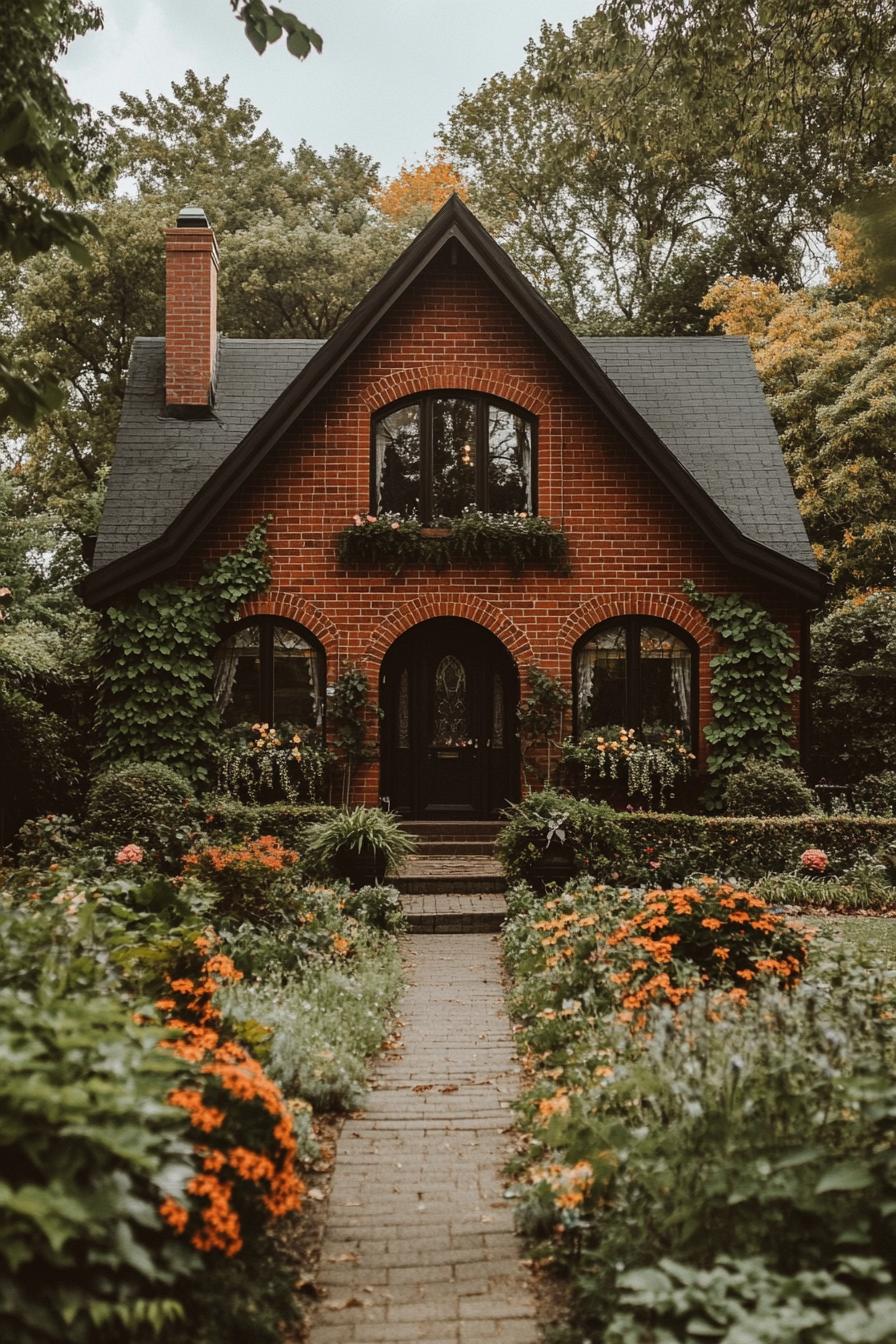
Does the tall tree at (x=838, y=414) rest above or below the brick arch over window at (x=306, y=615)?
above

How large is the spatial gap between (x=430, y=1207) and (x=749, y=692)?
992cm

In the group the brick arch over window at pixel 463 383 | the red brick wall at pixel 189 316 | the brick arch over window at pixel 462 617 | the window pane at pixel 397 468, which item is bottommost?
the brick arch over window at pixel 462 617

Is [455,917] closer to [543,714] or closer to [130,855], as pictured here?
[130,855]

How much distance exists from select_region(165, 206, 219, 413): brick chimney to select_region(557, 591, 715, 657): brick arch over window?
5.74 meters

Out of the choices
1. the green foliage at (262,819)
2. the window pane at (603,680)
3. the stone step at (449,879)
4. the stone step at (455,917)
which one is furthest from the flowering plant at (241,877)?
the window pane at (603,680)

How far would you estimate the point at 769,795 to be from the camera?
1277 centimetres

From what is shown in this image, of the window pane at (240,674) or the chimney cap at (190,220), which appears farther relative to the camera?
the chimney cap at (190,220)

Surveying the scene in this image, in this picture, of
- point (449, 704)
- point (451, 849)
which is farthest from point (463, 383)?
point (451, 849)

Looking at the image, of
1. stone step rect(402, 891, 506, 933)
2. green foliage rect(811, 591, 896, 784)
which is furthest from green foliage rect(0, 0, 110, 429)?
green foliage rect(811, 591, 896, 784)

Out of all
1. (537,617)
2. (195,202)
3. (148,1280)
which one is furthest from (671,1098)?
(195,202)

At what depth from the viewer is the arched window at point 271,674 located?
14.1m

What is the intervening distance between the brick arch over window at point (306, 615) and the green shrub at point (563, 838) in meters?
3.70

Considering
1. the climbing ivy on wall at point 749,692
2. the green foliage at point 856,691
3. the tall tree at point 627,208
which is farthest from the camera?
the tall tree at point 627,208

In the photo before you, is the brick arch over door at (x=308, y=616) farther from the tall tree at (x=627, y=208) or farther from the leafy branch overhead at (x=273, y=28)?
the tall tree at (x=627, y=208)
